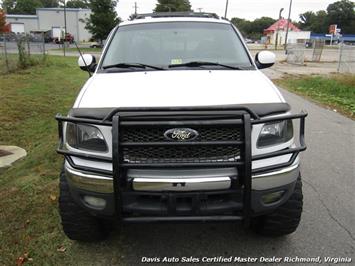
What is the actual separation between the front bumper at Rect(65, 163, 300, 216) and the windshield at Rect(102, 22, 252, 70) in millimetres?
1534

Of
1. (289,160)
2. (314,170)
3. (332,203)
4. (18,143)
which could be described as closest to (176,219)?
(289,160)

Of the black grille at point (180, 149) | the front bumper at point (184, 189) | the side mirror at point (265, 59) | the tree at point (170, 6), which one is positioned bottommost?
the front bumper at point (184, 189)

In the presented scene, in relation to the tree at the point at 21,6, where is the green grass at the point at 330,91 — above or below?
below

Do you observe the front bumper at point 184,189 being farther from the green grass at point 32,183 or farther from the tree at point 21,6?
the tree at point 21,6

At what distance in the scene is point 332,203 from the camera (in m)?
4.51

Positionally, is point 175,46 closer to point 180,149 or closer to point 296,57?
point 180,149

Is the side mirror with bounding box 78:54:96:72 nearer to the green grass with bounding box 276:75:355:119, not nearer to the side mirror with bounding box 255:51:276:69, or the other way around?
the side mirror with bounding box 255:51:276:69

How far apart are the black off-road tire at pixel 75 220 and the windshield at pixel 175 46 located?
57.3 inches

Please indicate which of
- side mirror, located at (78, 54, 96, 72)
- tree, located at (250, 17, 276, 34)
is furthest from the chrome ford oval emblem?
tree, located at (250, 17, 276, 34)

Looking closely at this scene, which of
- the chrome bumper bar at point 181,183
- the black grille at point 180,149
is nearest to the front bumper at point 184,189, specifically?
the chrome bumper bar at point 181,183

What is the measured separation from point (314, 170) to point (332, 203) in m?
1.08

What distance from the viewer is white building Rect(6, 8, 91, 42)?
8256 cm

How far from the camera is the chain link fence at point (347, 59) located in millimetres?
19497

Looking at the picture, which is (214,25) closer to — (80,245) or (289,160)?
(289,160)
